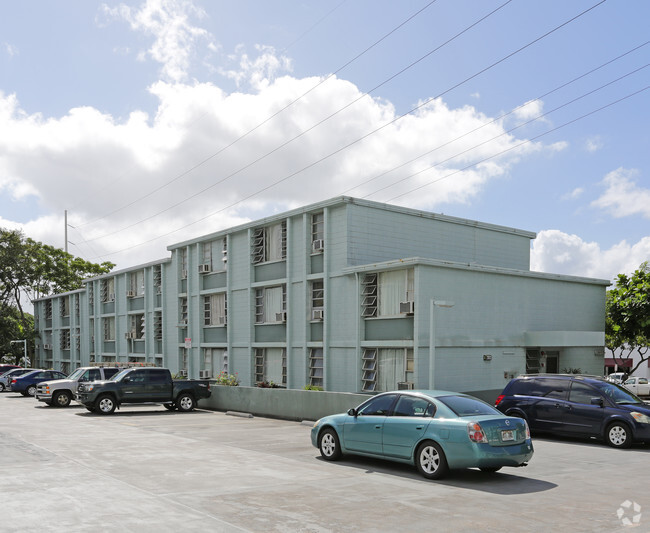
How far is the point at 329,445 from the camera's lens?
13.3m

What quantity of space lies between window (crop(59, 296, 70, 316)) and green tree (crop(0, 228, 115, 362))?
635cm

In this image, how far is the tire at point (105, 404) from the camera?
25.6 metres

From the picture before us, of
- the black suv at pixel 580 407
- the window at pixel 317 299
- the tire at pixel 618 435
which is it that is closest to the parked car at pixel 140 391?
the window at pixel 317 299

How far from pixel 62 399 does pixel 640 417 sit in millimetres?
23250

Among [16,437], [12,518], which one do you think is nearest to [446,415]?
[12,518]

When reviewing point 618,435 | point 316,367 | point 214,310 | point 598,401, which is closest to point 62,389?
point 214,310

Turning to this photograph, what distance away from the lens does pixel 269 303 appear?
97.8 feet

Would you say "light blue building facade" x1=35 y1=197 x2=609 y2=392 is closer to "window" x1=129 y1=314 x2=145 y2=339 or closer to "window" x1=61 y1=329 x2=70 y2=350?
"window" x1=129 y1=314 x2=145 y2=339

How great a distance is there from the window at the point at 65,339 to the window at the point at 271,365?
1229 inches

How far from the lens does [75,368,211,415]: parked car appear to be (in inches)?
1009

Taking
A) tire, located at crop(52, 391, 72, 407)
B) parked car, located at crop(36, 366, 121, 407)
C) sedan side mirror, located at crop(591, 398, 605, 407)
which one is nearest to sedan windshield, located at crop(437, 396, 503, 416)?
sedan side mirror, located at crop(591, 398, 605, 407)

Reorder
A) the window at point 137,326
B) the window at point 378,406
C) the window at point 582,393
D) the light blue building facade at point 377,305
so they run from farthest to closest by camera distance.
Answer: the window at point 137,326 → the light blue building facade at point 377,305 → the window at point 582,393 → the window at point 378,406

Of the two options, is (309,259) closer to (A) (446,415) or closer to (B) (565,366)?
(B) (565,366)

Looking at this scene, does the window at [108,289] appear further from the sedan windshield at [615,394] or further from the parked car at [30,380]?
the sedan windshield at [615,394]
